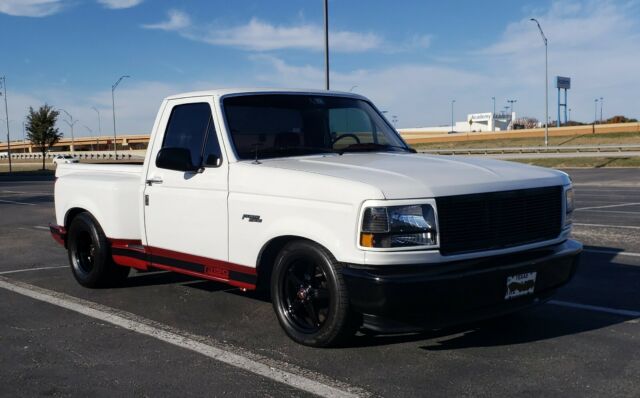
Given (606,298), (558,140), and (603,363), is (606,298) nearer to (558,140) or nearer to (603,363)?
(603,363)

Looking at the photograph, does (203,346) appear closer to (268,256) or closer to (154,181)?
(268,256)

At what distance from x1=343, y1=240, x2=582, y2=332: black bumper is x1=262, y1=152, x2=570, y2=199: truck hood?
0.47 meters

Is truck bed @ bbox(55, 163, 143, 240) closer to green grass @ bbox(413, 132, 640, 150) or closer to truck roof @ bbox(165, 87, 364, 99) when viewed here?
truck roof @ bbox(165, 87, 364, 99)

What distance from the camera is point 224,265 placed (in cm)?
544

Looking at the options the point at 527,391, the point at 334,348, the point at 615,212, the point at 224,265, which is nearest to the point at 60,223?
→ the point at 224,265

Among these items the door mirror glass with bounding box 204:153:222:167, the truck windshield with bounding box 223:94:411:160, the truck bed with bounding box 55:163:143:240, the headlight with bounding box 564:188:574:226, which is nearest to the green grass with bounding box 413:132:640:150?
the truck windshield with bounding box 223:94:411:160

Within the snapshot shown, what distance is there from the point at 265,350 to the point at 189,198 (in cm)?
152

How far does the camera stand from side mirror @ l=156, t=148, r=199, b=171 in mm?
5551

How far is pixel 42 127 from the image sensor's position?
63.6 meters

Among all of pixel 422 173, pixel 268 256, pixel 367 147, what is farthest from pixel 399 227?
pixel 367 147

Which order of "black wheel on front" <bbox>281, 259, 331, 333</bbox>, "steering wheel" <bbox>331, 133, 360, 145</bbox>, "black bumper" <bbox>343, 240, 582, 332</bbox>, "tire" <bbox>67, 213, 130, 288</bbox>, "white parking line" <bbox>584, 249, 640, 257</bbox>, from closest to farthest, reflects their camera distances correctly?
"black bumper" <bbox>343, 240, 582, 332</bbox> → "black wheel on front" <bbox>281, 259, 331, 333</bbox> → "steering wheel" <bbox>331, 133, 360, 145</bbox> → "tire" <bbox>67, 213, 130, 288</bbox> → "white parking line" <bbox>584, 249, 640, 257</bbox>

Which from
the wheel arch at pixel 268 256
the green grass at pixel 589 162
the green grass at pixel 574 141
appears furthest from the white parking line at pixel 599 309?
the green grass at pixel 574 141

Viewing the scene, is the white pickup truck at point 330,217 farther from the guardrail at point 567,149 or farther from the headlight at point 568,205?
the guardrail at point 567,149

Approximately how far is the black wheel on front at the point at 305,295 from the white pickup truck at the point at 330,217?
0.03 feet
